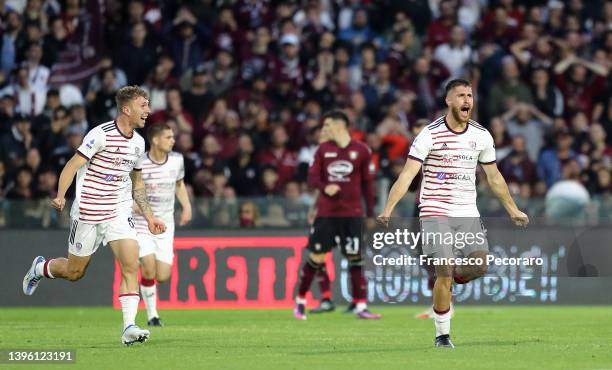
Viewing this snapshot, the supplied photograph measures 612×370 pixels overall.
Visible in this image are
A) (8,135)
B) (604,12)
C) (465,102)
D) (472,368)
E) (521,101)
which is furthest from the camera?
(604,12)

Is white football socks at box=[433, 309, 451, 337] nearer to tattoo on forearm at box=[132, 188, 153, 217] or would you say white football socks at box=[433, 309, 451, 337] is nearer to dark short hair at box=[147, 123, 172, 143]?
tattoo on forearm at box=[132, 188, 153, 217]

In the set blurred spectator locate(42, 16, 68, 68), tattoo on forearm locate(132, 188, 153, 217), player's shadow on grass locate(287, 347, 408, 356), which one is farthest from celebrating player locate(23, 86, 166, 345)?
blurred spectator locate(42, 16, 68, 68)

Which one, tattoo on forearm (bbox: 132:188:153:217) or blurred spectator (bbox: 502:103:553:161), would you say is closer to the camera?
tattoo on forearm (bbox: 132:188:153:217)

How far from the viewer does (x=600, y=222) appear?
21922 mm

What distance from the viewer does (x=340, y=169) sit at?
19.4 metres

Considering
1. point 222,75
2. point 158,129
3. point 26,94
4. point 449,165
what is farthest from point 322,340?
point 222,75

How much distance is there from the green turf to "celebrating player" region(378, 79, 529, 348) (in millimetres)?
778

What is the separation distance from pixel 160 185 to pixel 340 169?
289 cm

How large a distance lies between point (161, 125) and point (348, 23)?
9.93 m

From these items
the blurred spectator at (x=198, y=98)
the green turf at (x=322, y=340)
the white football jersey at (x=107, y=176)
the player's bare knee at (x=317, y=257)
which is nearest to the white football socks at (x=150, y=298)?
the green turf at (x=322, y=340)

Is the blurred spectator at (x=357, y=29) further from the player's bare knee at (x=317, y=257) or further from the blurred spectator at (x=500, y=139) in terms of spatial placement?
the player's bare knee at (x=317, y=257)

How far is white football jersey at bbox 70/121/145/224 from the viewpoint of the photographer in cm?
1404

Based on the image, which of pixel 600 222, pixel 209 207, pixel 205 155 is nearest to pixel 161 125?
pixel 209 207

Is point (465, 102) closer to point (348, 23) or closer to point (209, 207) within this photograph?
point (209, 207)
